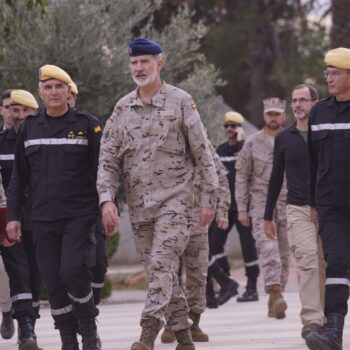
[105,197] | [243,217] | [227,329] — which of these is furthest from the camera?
[243,217]

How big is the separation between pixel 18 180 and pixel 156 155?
3.87 feet

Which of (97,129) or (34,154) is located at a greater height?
(97,129)

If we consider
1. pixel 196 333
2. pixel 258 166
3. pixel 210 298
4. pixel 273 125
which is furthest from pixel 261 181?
pixel 196 333

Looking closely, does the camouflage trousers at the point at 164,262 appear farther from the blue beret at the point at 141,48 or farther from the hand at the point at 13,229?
the blue beret at the point at 141,48

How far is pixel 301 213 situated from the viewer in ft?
35.3

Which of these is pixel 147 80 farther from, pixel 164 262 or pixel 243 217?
pixel 243 217

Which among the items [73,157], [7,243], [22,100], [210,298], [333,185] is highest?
[22,100]

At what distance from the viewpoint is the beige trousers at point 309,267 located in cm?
1046

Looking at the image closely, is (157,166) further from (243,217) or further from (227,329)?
(243,217)

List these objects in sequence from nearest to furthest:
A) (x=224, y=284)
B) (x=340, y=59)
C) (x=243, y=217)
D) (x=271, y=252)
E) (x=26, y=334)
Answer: (x=340, y=59) → (x=26, y=334) → (x=271, y=252) → (x=243, y=217) → (x=224, y=284)

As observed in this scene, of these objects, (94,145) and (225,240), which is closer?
(94,145)

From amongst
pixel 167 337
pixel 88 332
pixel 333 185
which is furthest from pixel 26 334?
pixel 333 185

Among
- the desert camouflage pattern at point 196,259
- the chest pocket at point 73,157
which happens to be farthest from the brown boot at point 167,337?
the chest pocket at point 73,157

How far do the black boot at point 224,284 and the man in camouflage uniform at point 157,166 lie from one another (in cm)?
568
